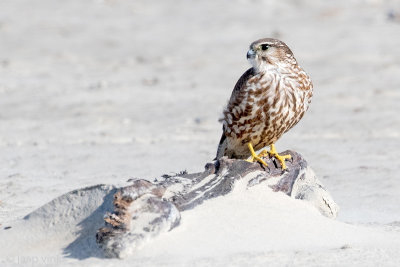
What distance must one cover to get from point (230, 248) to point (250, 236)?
199mm

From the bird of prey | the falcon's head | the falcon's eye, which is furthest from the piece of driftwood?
the falcon's eye

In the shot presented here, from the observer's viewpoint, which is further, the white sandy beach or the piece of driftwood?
the white sandy beach

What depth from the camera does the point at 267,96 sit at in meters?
5.97

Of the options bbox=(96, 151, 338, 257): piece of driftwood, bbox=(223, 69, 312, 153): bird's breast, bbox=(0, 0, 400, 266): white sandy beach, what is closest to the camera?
bbox=(96, 151, 338, 257): piece of driftwood

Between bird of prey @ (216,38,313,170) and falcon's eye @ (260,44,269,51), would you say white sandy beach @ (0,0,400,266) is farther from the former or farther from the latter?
falcon's eye @ (260,44,269,51)

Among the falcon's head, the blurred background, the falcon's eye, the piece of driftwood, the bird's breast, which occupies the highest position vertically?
the falcon's eye

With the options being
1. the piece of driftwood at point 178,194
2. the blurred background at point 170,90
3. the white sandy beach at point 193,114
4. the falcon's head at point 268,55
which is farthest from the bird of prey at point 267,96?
the white sandy beach at point 193,114

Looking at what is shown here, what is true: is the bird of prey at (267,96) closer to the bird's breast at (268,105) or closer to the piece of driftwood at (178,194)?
the bird's breast at (268,105)

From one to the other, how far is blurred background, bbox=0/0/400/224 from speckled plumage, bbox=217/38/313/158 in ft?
1.45

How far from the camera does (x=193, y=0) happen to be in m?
17.3

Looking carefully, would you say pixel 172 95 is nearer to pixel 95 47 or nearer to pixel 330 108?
pixel 330 108

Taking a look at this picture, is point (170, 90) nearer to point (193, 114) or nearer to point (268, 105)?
point (193, 114)

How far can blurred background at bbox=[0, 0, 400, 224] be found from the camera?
315 inches

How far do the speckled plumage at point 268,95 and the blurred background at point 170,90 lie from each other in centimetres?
44
